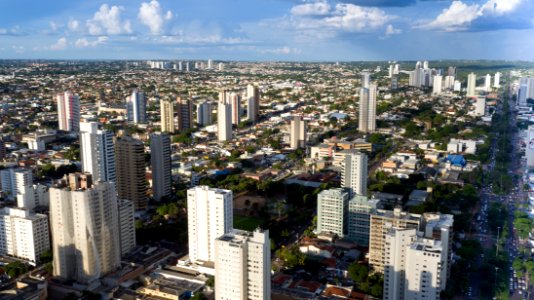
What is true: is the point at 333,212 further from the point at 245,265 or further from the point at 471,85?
the point at 471,85

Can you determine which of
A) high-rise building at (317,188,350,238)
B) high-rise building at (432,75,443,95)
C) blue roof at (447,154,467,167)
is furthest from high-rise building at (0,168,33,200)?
high-rise building at (432,75,443,95)

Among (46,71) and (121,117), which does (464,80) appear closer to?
(121,117)

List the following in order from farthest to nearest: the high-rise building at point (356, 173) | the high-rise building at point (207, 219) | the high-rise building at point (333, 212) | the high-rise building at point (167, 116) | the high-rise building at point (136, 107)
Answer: the high-rise building at point (136, 107) → the high-rise building at point (167, 116) → the high-rise building at point (356, 173) → the high-rise building at point (333, 212) → the high-rise building at point (207, 219)

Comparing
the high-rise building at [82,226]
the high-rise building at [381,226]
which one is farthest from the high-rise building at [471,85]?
the high-rise building at [82,226]

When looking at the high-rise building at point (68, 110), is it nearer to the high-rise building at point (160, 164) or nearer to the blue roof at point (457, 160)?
the high-rise building at point (160, 164)

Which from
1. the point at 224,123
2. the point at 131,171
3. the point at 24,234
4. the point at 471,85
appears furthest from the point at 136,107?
the point at 471,85

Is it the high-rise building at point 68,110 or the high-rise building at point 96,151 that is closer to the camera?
the high-rise building at point 96,151

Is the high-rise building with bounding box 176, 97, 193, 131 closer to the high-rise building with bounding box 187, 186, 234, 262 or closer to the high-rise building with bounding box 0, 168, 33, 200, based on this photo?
the high-rise building with bounding box 0, 168, 33, 200
